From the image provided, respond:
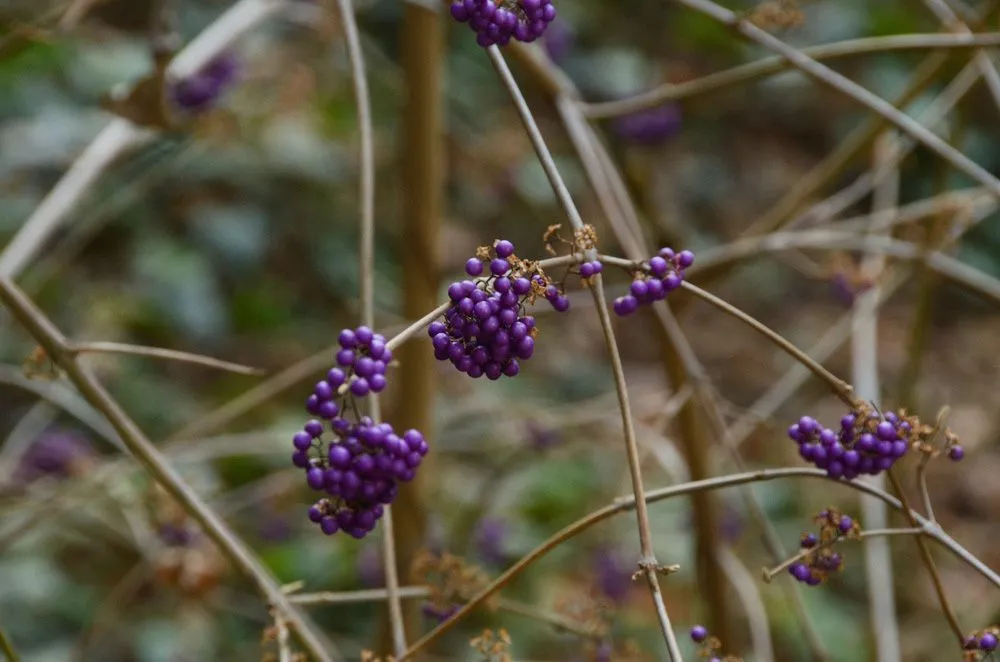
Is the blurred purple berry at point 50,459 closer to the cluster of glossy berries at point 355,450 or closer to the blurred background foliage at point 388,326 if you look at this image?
the blurred background foliage at point 388,326

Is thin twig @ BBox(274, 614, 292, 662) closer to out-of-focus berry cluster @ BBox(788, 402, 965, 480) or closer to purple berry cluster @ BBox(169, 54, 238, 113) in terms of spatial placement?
out-of-focus berry cluster @ BBox(788, 402, 965, 480)

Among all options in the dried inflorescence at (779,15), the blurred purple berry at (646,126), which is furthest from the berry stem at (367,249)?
the blurred purple berry at (646,126)

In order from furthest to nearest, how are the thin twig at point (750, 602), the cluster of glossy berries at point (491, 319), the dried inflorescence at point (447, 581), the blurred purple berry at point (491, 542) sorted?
the blurred purple berry at point (491, 542)
the thin twig at point (750, 602)
the dried inflorescence at point (447, 581)
the cluster of glossy berries at point (491, 319)

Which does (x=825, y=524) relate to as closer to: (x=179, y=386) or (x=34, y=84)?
(x=179, y=386)

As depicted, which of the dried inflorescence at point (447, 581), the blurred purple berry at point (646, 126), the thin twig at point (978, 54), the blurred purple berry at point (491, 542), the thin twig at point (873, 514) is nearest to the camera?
the dried inflorescence at point (447, 581)

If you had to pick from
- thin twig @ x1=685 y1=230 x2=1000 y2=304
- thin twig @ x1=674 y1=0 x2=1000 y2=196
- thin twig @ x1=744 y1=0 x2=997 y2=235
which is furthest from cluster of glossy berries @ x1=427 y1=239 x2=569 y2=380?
thin twig @ x1=744 y1=0 x2=997 y2=235

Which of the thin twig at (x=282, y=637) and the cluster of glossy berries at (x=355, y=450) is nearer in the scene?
the cluster of glossy berries at (x=355, y=450)

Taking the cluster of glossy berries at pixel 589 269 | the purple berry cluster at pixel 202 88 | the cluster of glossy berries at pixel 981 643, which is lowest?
the cluster of glossy berries at pixel 981 643

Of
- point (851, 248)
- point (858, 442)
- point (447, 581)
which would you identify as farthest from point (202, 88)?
point (858, 442)
